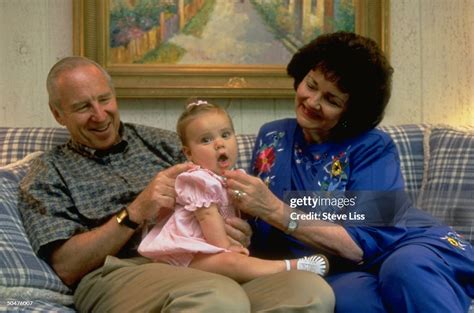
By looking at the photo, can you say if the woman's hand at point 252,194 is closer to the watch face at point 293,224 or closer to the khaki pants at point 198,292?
the watch face at point 293,224

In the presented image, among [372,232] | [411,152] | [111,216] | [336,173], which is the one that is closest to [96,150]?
[111,216]

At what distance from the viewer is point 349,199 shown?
145cm

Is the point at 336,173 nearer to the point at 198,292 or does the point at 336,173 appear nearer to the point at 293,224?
the point at 293,224

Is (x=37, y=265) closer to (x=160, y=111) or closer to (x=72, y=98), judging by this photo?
(x=72, y=98)

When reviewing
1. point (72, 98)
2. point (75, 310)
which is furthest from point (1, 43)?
point (75, 310)

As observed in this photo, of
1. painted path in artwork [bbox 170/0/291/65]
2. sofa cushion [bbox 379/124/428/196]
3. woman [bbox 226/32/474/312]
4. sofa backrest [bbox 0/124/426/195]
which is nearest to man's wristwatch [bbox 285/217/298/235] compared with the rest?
woman [bbox 226/32/474/312]

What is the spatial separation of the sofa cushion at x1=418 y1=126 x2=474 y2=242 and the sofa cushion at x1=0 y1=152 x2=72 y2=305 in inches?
40.4

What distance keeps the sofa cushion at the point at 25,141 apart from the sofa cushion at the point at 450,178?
1.08 metres

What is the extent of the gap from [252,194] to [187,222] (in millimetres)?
157

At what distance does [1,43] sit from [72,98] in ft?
1.98

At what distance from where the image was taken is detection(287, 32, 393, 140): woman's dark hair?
154 centimetres

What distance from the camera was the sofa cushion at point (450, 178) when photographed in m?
1.83

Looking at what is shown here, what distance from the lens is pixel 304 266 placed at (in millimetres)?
1413

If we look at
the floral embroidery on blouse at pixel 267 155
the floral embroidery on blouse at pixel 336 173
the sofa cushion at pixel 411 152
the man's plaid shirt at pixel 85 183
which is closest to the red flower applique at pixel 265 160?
the floral embroidery on blouse at pixel 267 155
